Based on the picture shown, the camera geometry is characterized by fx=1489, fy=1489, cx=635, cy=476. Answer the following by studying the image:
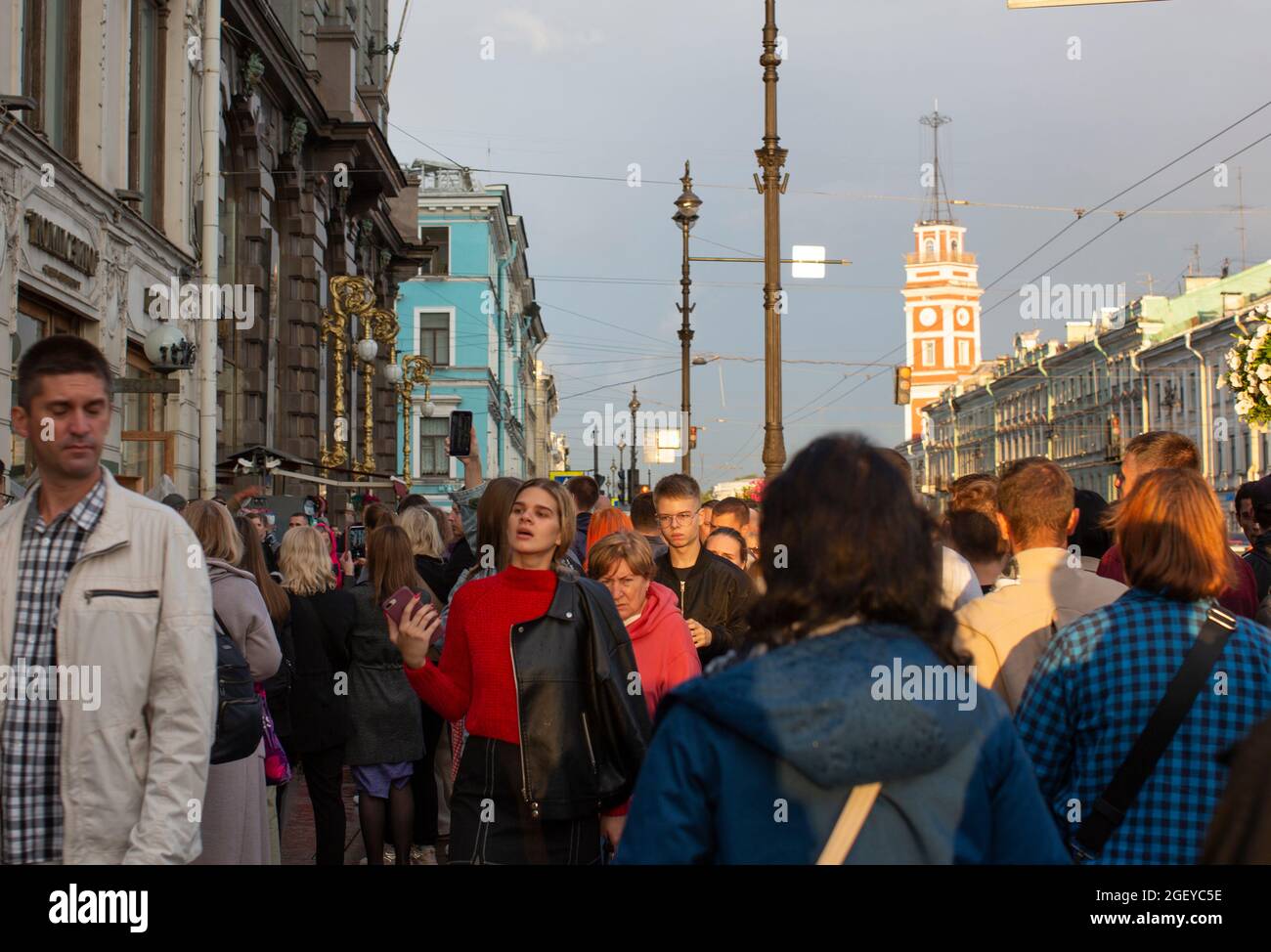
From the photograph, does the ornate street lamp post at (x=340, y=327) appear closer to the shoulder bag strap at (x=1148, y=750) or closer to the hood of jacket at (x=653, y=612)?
the hood of jacket at (x=653, y=612)

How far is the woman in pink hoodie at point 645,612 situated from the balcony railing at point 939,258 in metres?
149

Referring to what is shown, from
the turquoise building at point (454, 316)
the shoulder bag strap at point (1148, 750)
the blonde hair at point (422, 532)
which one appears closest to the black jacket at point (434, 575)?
the blonde hair at point (422, 532)

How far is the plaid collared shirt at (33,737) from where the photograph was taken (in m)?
3.84

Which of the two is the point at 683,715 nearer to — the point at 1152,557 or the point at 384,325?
the point at 1152,557

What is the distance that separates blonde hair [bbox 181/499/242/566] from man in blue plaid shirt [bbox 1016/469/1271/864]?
361cm

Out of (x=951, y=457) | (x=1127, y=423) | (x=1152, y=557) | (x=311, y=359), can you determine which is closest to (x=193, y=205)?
(x=311, y=359)

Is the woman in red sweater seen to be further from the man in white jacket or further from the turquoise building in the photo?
the turquoise building

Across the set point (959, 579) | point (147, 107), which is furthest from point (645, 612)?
point (147, 107)

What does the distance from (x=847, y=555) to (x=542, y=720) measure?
280 centimetres

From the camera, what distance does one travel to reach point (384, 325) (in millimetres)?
33812

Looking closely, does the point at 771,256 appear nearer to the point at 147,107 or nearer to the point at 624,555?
the point at 147,107

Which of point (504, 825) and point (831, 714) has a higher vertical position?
point (831, 714)

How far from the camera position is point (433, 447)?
63.2m

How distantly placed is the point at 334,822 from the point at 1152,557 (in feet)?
17.7
